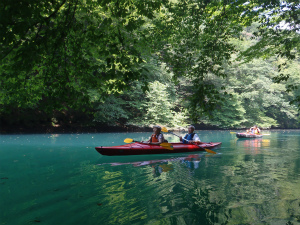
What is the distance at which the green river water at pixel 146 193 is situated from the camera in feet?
11.5

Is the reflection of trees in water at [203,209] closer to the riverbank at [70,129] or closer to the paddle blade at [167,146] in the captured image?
the paddle blade at [167,146]

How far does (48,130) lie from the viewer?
19359 millimetres

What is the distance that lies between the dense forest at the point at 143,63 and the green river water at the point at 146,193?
1499 millimetres

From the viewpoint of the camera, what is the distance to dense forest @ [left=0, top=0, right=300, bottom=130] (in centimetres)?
354

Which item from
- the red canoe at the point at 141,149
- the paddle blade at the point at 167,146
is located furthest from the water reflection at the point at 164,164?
the red canoe at the point at 141,149

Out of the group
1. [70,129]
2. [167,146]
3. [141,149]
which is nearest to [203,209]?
→ [141,149]

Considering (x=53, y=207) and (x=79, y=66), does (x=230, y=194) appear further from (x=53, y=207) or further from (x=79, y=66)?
(x=79, y=66)

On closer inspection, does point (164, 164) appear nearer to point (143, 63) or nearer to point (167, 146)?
point (167, 146)

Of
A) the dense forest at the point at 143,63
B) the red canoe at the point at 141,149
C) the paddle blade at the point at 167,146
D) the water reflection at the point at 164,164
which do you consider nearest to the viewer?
the dense forest at the point at 143,63

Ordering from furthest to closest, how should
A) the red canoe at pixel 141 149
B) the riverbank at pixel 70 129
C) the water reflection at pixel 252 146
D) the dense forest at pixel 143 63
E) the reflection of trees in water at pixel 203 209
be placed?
the riverbank at pixel 70 129
the water reflection at pixel 252 146
the red canoe at pixel 141 149
the dense forest at pixel 143 63
the reflection of trees in water at pixel 203 209

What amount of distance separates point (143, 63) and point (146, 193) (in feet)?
47.6

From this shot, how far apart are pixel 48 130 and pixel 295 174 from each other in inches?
692

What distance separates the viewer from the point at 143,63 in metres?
18.2

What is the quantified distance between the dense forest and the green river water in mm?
1499
